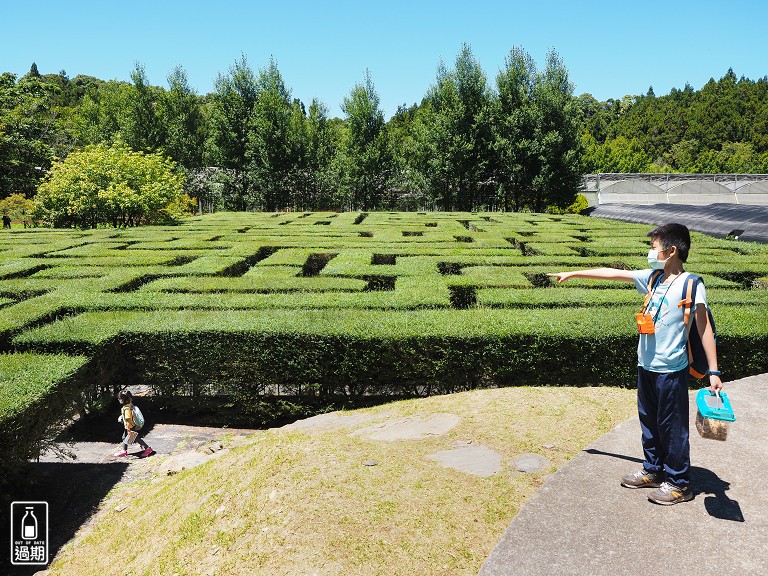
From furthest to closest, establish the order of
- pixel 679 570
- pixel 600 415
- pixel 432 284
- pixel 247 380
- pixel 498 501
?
pixel 432 284, pixel 247 380, pixel 600 415, pixel 498 501, pixel 679 570

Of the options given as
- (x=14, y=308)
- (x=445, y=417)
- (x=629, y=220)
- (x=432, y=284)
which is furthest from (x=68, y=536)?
(x=629, y=220)

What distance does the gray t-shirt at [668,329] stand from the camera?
3.87 meters

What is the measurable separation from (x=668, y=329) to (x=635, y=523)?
1.34 metres

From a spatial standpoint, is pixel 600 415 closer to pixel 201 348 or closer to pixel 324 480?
pixel 324 480

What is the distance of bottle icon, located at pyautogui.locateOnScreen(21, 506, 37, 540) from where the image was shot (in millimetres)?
5368

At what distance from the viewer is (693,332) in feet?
12.7

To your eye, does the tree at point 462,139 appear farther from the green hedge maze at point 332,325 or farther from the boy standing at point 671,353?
the boy standing at point 671,353

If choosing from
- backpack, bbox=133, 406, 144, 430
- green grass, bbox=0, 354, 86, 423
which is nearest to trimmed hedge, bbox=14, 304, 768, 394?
green grass, bbox=0, 354, 86, 423

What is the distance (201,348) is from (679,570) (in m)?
6.01

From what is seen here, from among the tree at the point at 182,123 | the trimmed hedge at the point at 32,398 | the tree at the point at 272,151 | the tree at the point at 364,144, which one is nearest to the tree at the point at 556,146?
the tree at the point at 364,144

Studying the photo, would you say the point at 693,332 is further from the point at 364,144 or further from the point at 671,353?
the point at 364,144

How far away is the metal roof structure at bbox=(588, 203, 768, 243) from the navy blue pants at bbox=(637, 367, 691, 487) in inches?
679

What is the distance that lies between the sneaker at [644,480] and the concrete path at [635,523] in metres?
0.06

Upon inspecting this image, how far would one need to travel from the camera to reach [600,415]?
5.82 meters
